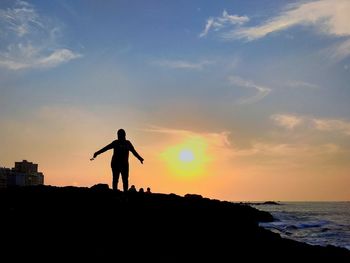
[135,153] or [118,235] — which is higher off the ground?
[135,153]

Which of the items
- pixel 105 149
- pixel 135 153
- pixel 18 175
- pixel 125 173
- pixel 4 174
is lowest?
pixel 125 173

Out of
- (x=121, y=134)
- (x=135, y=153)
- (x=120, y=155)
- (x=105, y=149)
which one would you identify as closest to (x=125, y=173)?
(x=120, y=155)

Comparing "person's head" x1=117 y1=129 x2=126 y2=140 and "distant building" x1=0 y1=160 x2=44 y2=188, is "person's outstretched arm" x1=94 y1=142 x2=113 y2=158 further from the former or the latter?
"distant building" x1=0 y1=160 x2=44 y2=188

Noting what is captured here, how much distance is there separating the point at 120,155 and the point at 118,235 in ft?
12.6

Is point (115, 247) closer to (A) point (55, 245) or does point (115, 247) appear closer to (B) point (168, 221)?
(A) point (55, 245)

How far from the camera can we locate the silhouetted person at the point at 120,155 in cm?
1504

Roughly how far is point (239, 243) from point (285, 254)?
163 centimetres

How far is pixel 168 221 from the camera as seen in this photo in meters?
14.9

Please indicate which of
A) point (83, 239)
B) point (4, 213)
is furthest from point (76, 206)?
point (83, 239)

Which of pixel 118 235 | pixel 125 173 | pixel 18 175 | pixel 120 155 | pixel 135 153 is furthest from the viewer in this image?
pixel 18 175

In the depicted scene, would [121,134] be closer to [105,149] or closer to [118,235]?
[105,149]

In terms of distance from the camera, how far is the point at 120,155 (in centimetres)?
1505

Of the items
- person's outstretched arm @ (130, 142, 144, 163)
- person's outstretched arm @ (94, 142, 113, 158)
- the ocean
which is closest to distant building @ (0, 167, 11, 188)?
the ocean

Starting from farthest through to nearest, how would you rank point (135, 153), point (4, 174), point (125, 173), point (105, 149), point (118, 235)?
point (4, 174), point (135, 153), point (105, 149), point (125, 173), point (118, 235)
